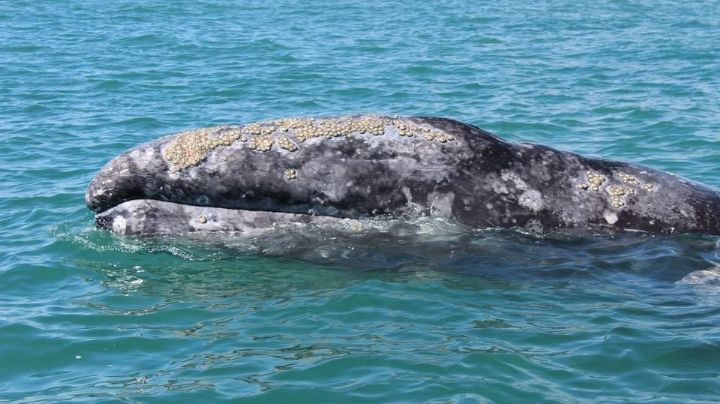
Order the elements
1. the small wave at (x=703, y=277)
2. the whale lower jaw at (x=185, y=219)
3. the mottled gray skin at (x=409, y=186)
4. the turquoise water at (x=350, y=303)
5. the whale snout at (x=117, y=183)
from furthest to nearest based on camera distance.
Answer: the whale lower jaw at (x=185, y=219) → the whale snout at (x=117, y=183) → the mottled gray skin at (x=409, y=186) → the small wave at (x=703, y=277) → the turquoise water at (x=350, y=303)

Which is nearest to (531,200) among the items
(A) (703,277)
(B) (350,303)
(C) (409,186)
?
(C) (409,186)

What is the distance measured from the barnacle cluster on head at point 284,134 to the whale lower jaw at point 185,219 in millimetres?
500

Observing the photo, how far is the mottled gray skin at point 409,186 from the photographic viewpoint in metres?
9.66

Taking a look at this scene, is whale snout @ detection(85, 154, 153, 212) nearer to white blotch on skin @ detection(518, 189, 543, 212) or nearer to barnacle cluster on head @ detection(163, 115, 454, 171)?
barnacle cluster on head @ detection(163, 115, 454, 171)

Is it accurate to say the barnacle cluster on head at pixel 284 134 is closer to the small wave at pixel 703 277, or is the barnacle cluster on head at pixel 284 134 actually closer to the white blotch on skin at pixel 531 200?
the white blotch on skin at pixel 531 200

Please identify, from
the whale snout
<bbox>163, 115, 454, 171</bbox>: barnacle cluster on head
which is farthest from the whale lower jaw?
<bbox>163, 115, 454, 171</bbox>: barnacle cluster on head

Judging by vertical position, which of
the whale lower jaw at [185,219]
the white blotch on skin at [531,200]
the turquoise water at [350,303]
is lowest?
the turquoise water at [350,303]

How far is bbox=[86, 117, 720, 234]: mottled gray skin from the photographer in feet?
31.7

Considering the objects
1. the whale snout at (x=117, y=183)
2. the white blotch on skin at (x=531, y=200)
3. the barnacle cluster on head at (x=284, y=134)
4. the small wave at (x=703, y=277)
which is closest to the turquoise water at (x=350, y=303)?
the small wave at (x=703, y=277)

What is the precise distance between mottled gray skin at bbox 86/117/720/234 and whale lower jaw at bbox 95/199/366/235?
0.01 metres

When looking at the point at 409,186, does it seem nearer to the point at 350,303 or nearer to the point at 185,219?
the point at 350,303

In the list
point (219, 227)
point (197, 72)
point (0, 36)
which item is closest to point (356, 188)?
point (219, 227)

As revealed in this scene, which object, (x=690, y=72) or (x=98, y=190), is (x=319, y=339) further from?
(x=690, y=72)

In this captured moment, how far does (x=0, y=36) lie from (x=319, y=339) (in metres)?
21.0
